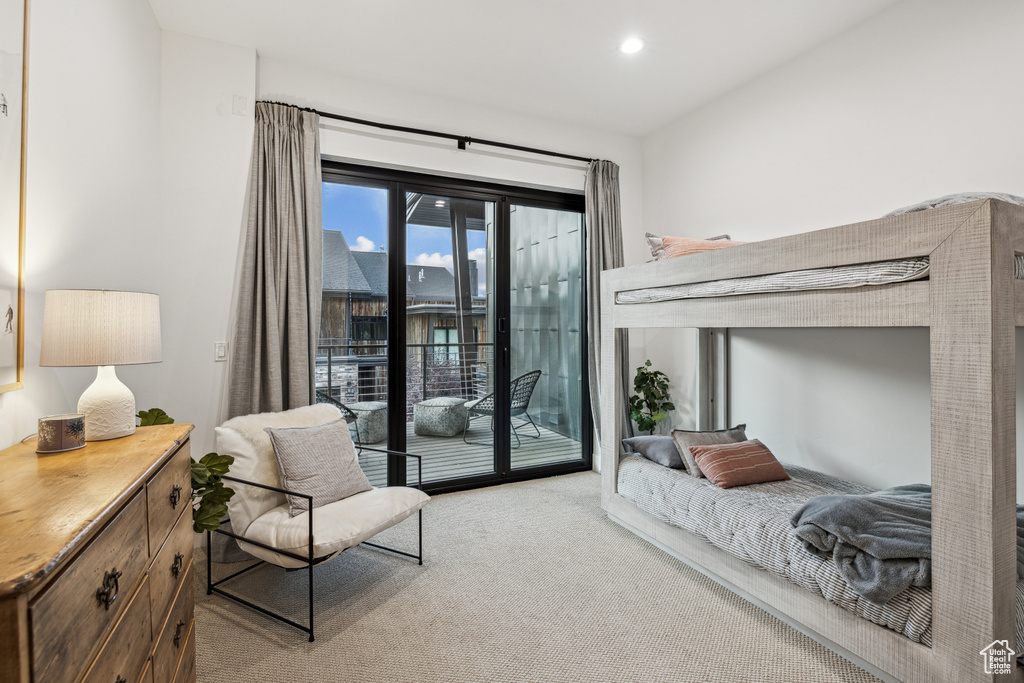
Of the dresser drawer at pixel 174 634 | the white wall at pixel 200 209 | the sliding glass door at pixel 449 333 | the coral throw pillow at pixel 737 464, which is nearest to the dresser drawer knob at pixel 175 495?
the dresser drawer at pixel 174 634

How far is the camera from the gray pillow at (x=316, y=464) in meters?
2.18

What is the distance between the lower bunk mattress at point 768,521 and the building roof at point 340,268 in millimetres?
2038

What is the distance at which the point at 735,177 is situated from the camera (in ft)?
10.8

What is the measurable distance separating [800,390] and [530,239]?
2.13 meters

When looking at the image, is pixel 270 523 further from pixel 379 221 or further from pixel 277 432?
pixel 379 221

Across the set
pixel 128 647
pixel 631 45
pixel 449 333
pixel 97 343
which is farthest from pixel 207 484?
pixel 631 45

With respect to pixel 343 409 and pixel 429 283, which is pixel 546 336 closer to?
pixel 429 283

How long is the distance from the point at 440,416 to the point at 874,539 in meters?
2.58

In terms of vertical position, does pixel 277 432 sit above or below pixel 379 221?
below

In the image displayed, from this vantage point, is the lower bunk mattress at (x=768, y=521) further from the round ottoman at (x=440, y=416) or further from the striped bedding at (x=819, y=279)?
the round ottoman at (x=440, y=416)

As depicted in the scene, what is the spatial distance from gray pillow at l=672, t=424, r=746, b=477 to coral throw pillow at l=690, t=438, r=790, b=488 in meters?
0.04

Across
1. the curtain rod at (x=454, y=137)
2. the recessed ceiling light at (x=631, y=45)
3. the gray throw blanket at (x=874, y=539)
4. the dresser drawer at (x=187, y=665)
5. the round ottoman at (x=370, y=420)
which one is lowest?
the dresser drawer at (x=187, y=665)

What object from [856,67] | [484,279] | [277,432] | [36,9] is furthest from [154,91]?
[856,67]

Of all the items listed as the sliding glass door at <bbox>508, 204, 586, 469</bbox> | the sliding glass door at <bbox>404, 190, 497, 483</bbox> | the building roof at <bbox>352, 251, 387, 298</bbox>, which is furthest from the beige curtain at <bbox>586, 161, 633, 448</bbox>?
the building roof at <bbox>352, 251, 387, 298</bbox>
